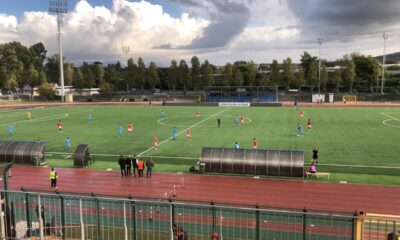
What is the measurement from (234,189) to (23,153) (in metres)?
17.2

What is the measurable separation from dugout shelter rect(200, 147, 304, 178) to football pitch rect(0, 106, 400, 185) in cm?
232

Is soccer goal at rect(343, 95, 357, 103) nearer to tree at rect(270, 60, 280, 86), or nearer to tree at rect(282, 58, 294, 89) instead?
tree at rect(282, 58, 294, 89)

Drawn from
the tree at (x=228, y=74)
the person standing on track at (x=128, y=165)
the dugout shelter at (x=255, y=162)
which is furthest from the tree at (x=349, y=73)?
the person standing on track at (x=128, y=165)

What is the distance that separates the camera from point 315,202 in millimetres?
19078

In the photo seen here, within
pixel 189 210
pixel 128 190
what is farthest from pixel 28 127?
pixel 189 210

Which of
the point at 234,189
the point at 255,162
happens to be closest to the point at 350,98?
the point at 255,162

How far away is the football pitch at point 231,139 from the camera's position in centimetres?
2716

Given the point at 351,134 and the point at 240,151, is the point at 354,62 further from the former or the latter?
the point at 240,151

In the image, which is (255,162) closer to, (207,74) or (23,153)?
(23,153)

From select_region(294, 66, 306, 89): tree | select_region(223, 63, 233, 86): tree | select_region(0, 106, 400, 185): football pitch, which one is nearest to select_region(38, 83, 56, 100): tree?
select_region(0, 106, 400, 185): football pitch

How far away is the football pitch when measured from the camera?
27.2 m

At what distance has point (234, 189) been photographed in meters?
21.5

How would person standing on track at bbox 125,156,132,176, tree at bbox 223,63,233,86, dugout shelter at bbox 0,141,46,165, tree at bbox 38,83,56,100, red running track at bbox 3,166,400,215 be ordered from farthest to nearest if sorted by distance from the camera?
tree at bbox 223,63,233,86 → tree at bbox 38,83,56,100 → dugout shelter at bbox 0,141,46,165 → person standing on track at bbox 125,156,132,176 → red running track at bbox 3,166,400,215

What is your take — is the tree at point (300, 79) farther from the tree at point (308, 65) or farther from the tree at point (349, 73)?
the tree at point (349, 73)
